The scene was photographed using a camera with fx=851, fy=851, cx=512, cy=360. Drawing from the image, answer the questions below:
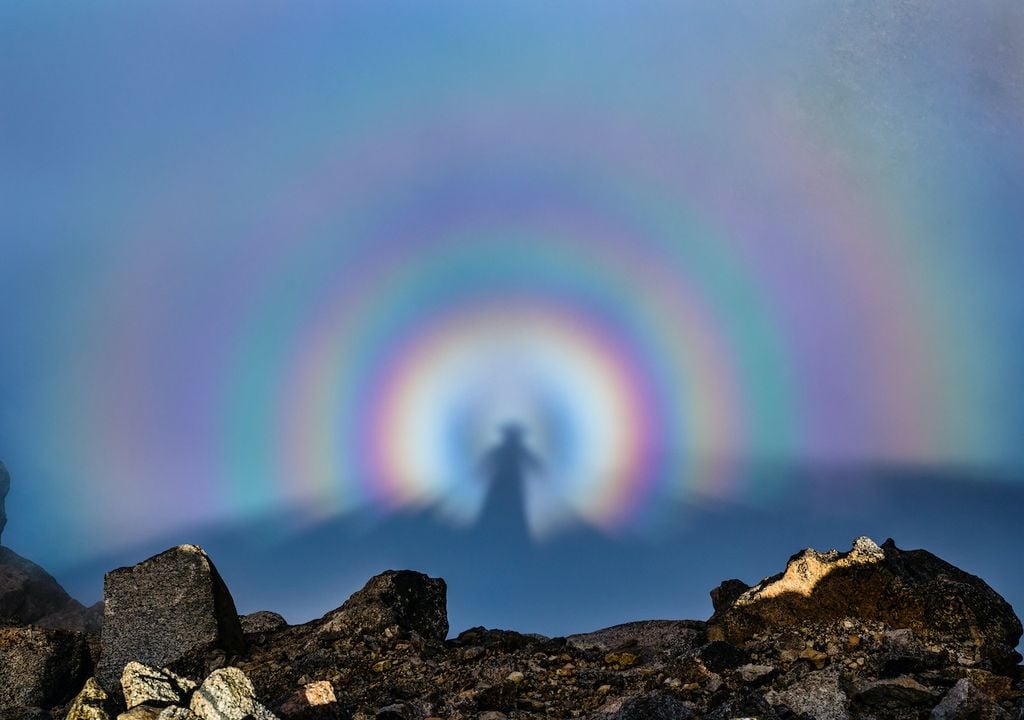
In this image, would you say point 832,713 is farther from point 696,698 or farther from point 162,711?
point 162,711

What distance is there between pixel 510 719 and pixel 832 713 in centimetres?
533

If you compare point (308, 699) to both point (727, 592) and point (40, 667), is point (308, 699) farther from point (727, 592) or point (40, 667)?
point (727, 592)

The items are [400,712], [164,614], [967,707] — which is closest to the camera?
[967,707]

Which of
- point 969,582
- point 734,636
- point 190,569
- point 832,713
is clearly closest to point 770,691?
point 832,713

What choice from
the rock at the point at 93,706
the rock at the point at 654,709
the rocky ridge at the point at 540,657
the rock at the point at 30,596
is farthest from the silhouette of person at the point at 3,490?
the rock at the point at 654,709

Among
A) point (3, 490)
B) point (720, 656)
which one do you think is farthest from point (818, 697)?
point (3, 490)

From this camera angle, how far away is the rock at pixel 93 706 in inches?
566

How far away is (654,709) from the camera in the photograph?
13758mm

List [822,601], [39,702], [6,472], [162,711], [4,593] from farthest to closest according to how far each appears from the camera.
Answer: [6,472] < [4,593] < [39,702] < [822,601] < [162,711]

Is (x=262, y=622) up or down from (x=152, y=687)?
up

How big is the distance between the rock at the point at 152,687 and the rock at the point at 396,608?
4.83m

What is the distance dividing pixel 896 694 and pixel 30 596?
41319 mm

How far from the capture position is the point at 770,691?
14703 mm

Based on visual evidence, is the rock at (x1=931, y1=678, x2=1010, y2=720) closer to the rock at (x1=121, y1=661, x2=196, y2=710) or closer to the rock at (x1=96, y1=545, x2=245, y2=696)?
the rock at (x1=121, y1=661, x2=196, y2=710)
